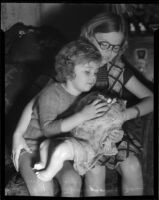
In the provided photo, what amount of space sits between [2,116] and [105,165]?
350mm

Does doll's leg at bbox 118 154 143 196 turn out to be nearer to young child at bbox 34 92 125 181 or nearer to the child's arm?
young child at bbox 34 92 125 181

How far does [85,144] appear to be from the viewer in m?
1.12

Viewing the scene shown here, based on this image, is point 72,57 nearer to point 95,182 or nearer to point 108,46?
point 108,46

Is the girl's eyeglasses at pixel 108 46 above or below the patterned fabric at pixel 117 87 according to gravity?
above

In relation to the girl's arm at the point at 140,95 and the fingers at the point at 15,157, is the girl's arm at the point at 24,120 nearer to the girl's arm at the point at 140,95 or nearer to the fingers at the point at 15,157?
the fingers at the point at 15,157

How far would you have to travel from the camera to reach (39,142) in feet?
3.80

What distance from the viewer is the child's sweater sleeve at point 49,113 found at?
3.71 ft

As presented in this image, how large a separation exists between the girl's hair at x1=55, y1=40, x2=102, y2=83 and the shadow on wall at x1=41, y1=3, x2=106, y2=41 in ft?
0.13

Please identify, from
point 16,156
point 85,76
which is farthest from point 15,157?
point 85,76

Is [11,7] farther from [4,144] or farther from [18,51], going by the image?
[4,144]

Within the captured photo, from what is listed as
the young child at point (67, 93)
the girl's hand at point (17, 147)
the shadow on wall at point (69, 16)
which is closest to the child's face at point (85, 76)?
the young child at point (67, 93)

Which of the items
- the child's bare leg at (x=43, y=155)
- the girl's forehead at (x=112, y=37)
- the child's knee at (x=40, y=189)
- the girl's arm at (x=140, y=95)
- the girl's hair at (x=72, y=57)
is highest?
the girl's forehead at (x=112, y=37)

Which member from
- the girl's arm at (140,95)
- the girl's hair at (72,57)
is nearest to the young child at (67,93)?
the girl's hair at (72,57)

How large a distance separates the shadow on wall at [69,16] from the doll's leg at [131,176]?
0.41 metres
